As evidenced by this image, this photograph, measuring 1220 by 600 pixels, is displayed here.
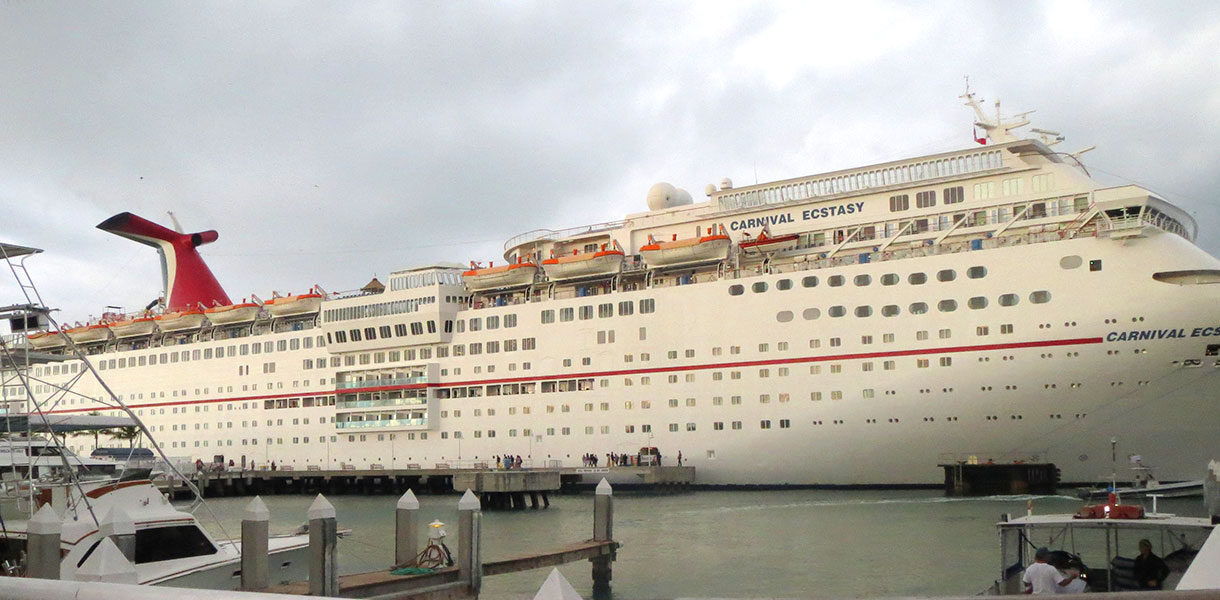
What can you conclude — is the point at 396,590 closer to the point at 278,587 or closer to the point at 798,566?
the point at 278,587

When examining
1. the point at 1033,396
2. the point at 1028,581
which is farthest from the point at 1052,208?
the point at 1028,581

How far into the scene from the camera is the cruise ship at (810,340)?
24.9 meters

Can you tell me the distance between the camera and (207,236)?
52156 millimetres

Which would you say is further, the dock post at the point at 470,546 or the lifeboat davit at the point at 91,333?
the lifeboat davit at the point at 91,333

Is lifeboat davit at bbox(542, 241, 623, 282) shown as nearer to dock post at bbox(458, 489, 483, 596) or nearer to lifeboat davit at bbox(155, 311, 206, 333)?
lifeboat davit at bbox(155, 311, 206, 333)

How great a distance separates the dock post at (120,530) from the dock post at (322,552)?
1.84 meters

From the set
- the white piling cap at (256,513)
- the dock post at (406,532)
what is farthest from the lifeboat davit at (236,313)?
the white piling cap at (256,513)

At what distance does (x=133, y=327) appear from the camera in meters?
48.3

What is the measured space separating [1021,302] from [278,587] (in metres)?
20.1

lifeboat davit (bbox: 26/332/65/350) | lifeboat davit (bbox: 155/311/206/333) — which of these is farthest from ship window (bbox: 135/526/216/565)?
lifeboat davit (bbox: 26/332/65/350)

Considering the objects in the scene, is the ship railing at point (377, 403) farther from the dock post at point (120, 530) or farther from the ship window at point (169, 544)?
the dock post at point (120, 530)

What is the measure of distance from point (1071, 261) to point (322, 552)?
2059 centimetres

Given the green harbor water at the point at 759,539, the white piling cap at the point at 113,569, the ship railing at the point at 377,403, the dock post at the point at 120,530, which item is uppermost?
the ship railing at the point at 377,403

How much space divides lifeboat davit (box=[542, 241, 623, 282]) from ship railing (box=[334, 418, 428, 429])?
7.23m
